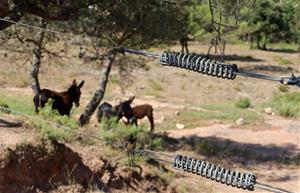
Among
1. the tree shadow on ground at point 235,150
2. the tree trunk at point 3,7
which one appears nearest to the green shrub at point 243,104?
the tree shadow on ground at point 235,150

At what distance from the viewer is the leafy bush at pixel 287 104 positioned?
23.4 metres

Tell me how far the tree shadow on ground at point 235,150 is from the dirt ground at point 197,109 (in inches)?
1.2

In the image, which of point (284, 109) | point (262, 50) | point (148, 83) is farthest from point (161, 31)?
point (262, 50)

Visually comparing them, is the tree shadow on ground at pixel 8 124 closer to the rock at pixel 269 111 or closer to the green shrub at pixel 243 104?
the rock at pixel 269 111

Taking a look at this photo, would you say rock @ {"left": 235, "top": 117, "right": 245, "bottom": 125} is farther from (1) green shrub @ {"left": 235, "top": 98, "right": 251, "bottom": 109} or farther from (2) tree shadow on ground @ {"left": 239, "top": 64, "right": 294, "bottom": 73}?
(2) tree shadow on ground @ {"left": 239, "top": 64, "right": 294, "bottom": 73}

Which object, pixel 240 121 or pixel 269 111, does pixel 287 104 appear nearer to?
pixel 269 111

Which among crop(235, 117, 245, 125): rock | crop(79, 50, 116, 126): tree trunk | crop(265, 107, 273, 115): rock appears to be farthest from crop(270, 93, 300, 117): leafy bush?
crop(79, 50, 116, 126): tree trunk

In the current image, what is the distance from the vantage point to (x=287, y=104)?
25.0 meters

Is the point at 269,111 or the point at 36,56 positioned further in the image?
the point at 269,111

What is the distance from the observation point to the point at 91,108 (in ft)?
52.5

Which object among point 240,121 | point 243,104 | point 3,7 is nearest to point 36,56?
point 240,121

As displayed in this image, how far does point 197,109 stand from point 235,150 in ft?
24.5

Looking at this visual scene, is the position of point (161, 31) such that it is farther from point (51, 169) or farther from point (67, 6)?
point (51, 169)

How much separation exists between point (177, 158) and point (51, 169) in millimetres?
3782
